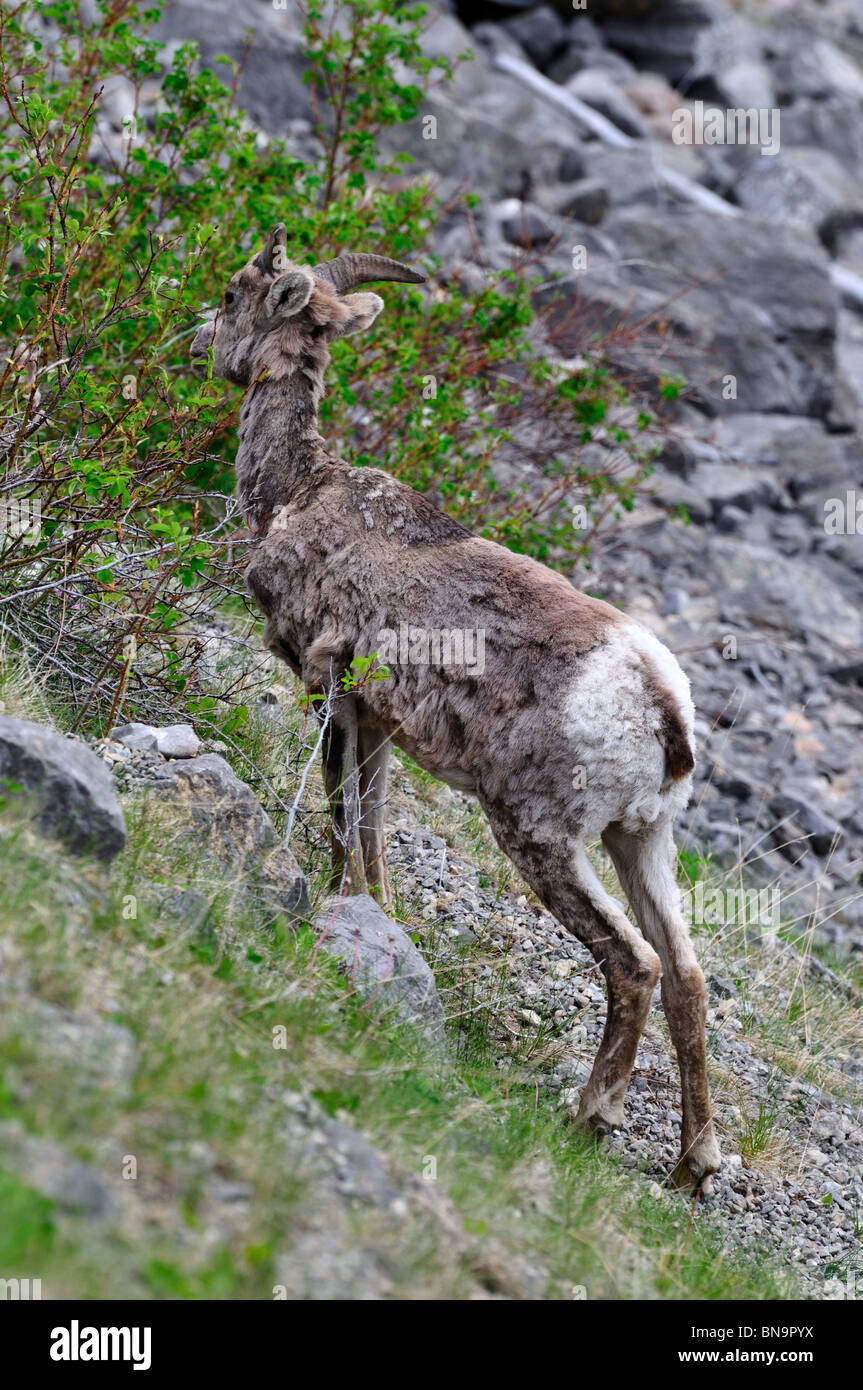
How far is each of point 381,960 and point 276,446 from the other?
2.50 m

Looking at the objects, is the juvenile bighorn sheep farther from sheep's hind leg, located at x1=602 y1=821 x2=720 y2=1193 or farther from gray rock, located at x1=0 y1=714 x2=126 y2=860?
gray rock, located at x1=0 y1=714 x2=126 y2=860

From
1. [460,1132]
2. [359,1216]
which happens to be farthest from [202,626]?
[359,1216]

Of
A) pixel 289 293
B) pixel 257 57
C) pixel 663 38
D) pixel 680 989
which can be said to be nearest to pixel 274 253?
pixel 289 293

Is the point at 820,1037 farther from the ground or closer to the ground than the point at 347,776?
closer to the ground

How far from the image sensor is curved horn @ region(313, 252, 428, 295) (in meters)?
6.82

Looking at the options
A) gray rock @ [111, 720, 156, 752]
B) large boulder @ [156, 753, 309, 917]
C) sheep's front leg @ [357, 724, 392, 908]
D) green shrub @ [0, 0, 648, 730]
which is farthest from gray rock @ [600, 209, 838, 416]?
large boulder @ [156, 753, 309, 917]

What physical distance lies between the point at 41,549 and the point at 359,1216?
11.0 ft

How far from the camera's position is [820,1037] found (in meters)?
7.30

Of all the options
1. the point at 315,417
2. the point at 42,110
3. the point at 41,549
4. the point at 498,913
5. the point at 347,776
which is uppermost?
the point at 42,110

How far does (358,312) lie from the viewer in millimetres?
6676

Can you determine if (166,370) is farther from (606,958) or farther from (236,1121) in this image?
(236,1121)

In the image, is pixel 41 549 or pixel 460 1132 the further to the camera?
pixel 41 549
